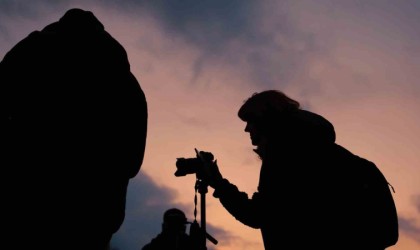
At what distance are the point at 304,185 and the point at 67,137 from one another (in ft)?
5.91

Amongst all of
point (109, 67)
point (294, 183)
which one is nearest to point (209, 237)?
point (294, 183)

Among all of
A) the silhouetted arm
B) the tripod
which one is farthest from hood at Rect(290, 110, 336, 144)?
the tripod

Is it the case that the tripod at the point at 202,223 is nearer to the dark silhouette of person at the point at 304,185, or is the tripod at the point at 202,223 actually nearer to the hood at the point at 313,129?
the dark silhouette of person at the point at 304,185

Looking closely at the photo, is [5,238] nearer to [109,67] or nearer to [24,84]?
[24,84]

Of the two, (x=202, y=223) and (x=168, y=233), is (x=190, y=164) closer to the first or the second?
(x=202, y=223)

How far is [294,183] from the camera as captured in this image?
294 cm

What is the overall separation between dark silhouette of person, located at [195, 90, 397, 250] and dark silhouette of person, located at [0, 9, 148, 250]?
50.5 inches

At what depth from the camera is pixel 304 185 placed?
9.48 ft

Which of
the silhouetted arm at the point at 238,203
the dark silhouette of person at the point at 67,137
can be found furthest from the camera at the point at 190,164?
the dark silhouette of person at the point at 67,137

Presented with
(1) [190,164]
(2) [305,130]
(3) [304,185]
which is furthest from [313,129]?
(1) [190,164]

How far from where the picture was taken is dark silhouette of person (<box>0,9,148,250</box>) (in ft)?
5.43

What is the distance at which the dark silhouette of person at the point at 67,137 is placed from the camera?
5.43 ft

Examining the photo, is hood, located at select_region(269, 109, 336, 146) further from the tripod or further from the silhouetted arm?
the tripod

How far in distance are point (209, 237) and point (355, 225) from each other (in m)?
2.21
